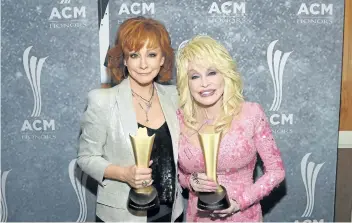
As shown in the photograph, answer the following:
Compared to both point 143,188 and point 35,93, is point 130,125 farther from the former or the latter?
point 35,93

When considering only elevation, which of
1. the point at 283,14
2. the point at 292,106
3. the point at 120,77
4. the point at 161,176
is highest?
the point at 283,14

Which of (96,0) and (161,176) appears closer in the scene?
(161,176)

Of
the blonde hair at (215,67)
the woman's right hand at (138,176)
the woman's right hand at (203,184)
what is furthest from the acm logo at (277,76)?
the woman's right hand at (138,176)

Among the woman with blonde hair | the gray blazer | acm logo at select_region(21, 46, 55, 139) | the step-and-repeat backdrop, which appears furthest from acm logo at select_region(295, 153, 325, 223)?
acm logo at select_region(21, 46, 55, 139)

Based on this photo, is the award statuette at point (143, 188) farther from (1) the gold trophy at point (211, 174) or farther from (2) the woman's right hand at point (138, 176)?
(1) the gold trophy at point (211, 174)

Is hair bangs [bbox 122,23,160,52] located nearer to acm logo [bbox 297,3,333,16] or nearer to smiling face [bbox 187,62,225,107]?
smiling face [bbox 187,62,225,107]

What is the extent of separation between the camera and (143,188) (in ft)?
5.40

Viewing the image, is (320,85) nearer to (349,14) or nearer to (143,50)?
(349,14)

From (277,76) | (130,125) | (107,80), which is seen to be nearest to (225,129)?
(130,125)

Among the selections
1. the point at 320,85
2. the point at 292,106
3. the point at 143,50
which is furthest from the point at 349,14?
the point at 143,50

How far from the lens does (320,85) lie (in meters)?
2.28

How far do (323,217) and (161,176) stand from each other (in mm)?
1116

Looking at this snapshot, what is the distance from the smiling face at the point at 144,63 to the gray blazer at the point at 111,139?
7cm

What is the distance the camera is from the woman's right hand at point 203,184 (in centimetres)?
162
